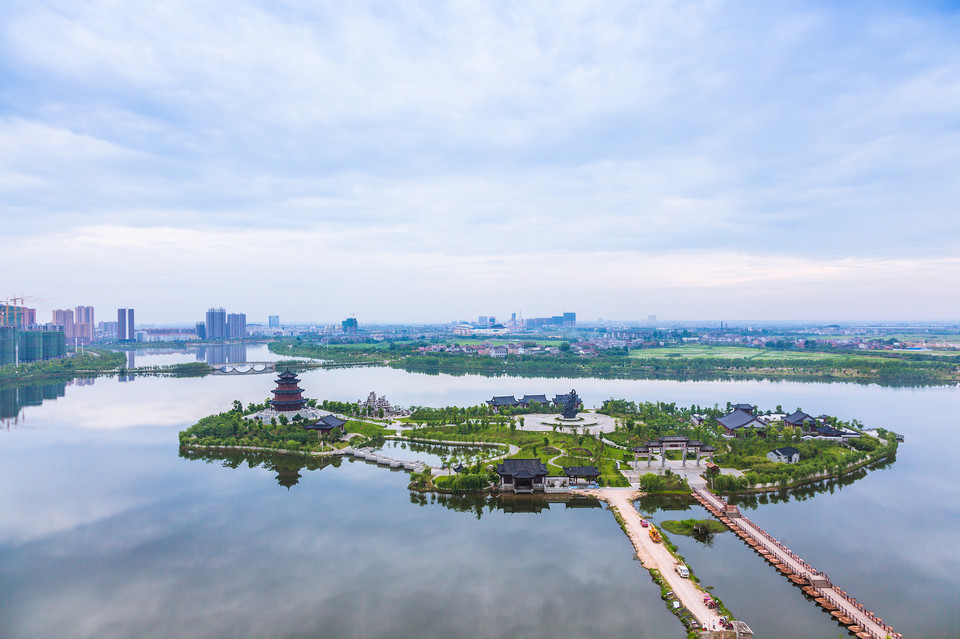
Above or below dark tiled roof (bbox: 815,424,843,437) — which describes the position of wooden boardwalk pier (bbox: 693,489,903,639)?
below

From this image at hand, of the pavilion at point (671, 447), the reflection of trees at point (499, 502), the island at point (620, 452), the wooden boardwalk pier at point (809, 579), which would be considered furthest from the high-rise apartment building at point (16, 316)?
the wooden boardwalk pier at point (809, 579)

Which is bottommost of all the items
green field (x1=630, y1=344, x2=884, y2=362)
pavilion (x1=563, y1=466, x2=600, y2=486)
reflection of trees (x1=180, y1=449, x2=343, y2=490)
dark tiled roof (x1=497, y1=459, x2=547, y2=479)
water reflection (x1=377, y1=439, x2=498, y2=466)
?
reflection of trees (x1=180, y1=449, x2=343, y2=490)

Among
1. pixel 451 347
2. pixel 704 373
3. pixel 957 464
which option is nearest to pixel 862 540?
pixel 957 464

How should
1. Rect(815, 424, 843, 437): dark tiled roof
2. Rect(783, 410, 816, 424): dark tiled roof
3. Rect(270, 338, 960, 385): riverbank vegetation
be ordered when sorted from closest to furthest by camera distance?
Rect(815, 424, 843, 437): dark tiled roof, Rect(783, 410, 816, 424): dark tiled roof, Rect(270, 338, 960, 385): riverbank vegetation

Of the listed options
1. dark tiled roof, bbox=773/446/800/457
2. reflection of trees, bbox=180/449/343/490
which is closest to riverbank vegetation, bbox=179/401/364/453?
reflection of trees, bbox=180/449/343/490

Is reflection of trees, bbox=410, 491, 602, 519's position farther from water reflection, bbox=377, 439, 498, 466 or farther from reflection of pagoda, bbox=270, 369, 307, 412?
reflection of pagoda, bbox=270, 369, 307, 412

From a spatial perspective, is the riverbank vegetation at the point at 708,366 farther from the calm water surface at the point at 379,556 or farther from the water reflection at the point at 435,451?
the water reflection at the point at 435,451
